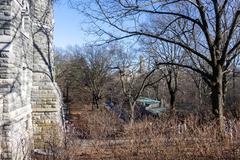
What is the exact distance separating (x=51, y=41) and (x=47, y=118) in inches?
151

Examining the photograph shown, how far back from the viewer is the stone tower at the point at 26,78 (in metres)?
10.1

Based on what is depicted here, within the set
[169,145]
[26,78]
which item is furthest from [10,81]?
[169,145]

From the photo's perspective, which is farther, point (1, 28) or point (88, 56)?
point (88, 56)

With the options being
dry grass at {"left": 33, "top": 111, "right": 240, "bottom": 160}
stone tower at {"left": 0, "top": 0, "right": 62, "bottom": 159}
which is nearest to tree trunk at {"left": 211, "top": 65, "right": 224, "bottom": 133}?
dry grass at {"left": 33, "top": 111, "right": 240, "bottom": 160}

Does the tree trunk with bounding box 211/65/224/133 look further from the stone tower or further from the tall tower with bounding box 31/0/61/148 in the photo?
the tall tower with bounding box 31/0/61/148

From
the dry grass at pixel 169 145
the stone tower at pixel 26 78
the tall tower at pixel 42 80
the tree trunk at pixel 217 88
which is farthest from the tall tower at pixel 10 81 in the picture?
the tree trunk at pixel 217 88

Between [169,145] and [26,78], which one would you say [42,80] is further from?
[169,145]

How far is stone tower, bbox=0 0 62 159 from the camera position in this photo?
10.1 meters

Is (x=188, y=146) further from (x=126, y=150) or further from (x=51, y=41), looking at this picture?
(x=51, y=41)

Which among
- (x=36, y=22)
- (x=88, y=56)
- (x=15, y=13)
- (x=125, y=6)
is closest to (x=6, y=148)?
(x=15, y=13)

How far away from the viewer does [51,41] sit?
16.7m

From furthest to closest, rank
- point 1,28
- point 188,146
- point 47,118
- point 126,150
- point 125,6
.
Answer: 1. point 47,118
2. point 125,6
3. point 126,150
4. point 1,28
5. point 188,146

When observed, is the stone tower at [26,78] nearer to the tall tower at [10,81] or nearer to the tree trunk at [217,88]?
the tall tower at [10,81]

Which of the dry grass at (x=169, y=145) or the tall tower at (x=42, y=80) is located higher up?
the tall tower at (x=42, y=80)
